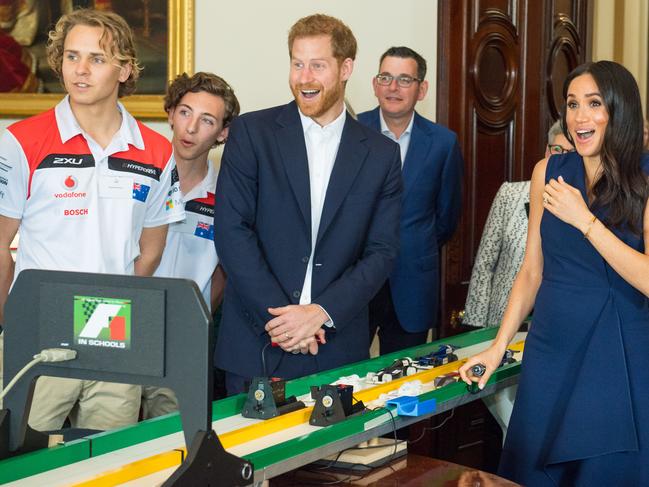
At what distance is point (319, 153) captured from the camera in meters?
3.43

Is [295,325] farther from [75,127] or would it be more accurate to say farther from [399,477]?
[75,127]

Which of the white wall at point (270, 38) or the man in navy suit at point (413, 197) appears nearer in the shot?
the man in navy suit at point (413, 197)

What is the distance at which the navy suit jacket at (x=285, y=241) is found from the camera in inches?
127

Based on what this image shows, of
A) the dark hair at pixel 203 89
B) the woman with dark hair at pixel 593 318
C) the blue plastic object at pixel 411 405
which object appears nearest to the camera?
the blue plastic object at pixel 411 405

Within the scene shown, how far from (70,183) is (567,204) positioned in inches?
56.6

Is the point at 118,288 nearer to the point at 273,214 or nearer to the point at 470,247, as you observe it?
the point at 273,214

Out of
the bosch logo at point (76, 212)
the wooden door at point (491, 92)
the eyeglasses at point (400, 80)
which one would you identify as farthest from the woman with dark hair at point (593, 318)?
the wooden door at point (491, 92)

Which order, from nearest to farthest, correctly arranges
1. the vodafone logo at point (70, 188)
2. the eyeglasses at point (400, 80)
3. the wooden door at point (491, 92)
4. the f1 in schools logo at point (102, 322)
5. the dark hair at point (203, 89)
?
1. the f1 in schools logo at point (102, 322)
2. the vodafone logo at point (70, 188)
3. the dark hair at point (203, 89)
4. the eyeglasses at point (400, 80)
5. the wooden door at point (491, 92)

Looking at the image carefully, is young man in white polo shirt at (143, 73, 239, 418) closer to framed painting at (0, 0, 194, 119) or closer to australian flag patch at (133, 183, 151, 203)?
australian flag patch at (133, 183, 151, 203)

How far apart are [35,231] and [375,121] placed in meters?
2.10

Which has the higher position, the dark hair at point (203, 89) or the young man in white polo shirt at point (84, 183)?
the dark hair at point (203, 89)

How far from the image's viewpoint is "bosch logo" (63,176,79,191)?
2951 mm

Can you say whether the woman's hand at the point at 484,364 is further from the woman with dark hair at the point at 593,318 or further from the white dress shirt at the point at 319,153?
the white dress shirt at the point at 319,153

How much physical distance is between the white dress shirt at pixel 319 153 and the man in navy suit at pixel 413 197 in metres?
1.14
